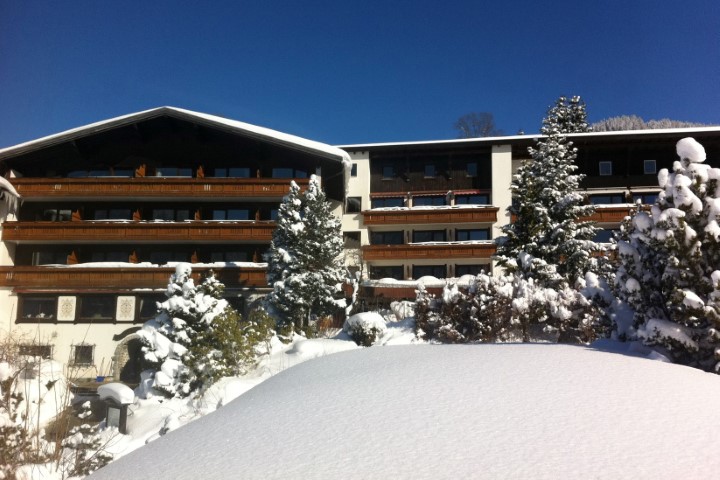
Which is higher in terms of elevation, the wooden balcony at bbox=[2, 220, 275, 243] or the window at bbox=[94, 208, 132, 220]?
the window at bbox=[94, 208, 132, 220]

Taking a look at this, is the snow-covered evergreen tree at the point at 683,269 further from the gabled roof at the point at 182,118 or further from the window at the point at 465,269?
the window at the point at 465,269

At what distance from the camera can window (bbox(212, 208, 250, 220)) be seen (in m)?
30.1

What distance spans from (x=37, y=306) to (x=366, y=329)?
2083 centimetres

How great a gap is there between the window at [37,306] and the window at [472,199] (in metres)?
25.3

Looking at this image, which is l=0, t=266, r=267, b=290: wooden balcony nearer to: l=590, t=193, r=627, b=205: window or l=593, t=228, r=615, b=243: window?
l=593, t=228, r=615, b=243: window

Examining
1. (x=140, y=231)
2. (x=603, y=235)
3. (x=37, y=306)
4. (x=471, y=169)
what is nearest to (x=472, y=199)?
(x=471, y=169)

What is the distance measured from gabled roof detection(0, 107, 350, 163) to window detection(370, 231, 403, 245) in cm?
803

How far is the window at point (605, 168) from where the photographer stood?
34.8 meters

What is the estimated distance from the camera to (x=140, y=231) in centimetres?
2814

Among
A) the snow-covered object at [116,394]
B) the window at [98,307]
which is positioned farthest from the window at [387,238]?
the snow-covered object at [116,394]

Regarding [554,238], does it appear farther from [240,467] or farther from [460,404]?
[240,467]

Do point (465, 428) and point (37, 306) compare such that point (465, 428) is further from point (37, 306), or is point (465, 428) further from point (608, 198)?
point (608, 198)

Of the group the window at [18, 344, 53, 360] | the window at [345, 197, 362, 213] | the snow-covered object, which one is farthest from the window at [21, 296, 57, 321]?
the window at [18, 344, 53, 360]

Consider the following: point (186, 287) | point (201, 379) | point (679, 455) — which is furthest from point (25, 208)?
point (679, 455)
